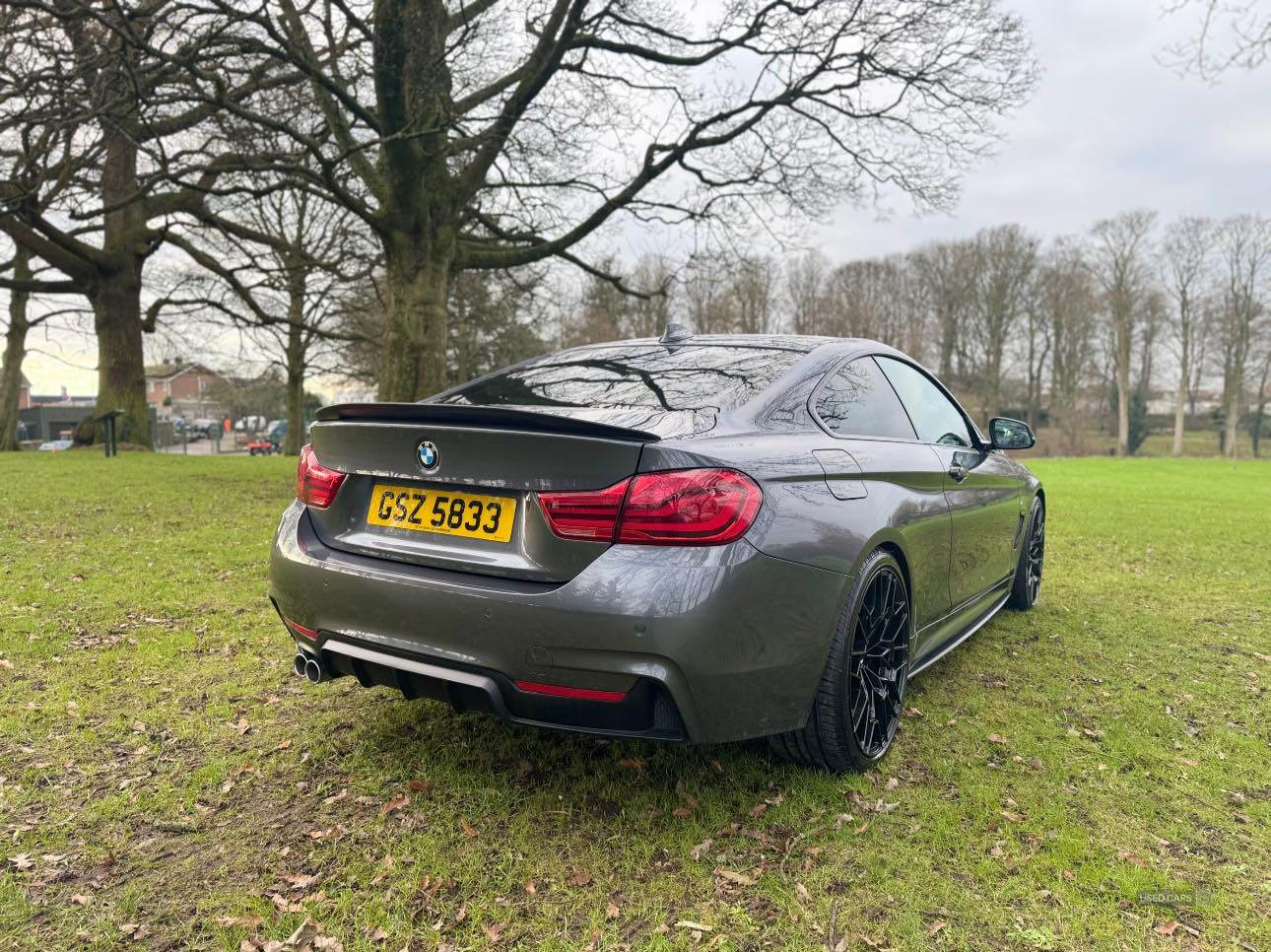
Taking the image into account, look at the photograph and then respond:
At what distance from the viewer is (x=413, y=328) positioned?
10547 mm

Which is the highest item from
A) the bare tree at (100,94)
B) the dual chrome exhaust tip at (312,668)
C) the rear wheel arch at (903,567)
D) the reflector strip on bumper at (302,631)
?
the bare tree at (100,94)

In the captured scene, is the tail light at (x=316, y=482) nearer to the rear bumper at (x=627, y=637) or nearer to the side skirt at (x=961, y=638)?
the rear bumper at (x=627, y=637)

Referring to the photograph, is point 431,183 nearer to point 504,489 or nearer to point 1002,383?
point 504,489

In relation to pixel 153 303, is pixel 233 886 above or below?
below

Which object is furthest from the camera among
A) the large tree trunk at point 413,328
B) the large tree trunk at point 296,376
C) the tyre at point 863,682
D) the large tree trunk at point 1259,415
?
the large tree trunk at point 1259,415

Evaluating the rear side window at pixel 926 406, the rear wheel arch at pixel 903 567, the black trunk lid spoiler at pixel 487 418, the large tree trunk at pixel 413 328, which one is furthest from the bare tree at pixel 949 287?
the black trunk lid spoiler at pixel 487 418

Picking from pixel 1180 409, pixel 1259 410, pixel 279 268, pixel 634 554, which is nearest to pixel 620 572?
pixel 634 554

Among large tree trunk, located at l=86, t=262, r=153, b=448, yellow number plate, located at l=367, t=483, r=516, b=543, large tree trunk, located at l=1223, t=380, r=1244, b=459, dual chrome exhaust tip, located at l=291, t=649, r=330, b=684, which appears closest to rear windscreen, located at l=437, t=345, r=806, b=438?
yellow number plate, located at l=367, t=483, r=516, b=543

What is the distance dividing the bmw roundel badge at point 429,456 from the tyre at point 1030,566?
12.4ft

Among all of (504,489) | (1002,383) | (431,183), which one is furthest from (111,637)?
(1002,383)

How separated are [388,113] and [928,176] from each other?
782 cm

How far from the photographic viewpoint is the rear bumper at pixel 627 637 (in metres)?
2.06

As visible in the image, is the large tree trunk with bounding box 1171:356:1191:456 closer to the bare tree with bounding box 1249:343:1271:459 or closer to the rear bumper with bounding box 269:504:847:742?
the bare tree with bounding box 1249:343:1271:459

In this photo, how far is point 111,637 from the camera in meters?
4.07
